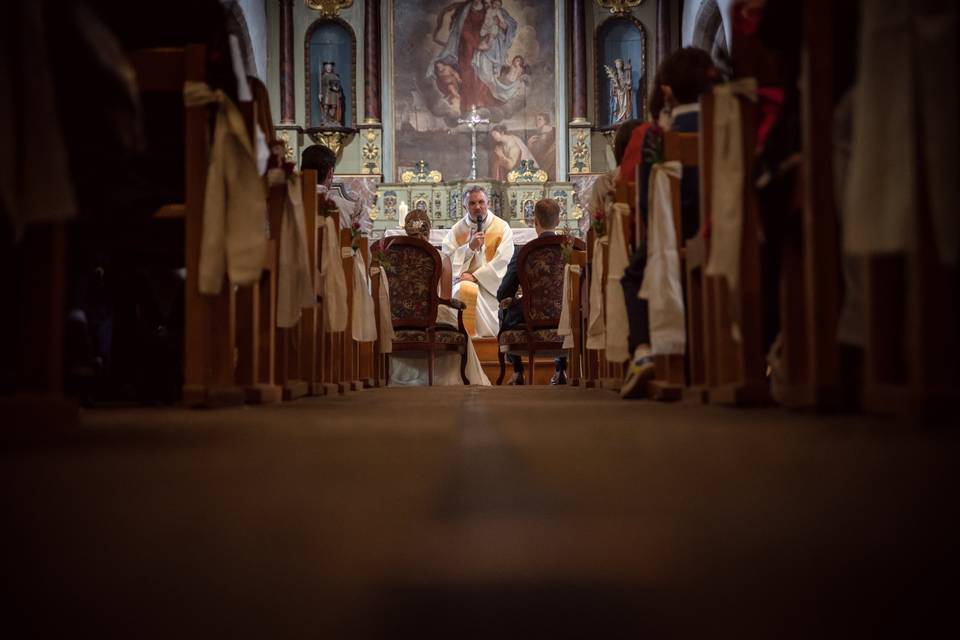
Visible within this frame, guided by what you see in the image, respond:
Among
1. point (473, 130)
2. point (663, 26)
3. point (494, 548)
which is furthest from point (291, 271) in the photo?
point (663, 26)

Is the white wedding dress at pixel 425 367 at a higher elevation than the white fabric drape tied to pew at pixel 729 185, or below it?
below

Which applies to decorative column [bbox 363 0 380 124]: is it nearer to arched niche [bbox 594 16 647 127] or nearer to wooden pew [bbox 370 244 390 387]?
arched niche [bbox 594 16 647 127]

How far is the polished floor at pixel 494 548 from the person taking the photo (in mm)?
660

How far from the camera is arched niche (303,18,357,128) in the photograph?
13711 millimetres

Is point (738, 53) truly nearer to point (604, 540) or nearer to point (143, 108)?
point (143, 108)

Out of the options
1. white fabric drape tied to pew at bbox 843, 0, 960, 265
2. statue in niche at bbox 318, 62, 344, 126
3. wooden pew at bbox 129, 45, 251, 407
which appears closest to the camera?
white fabric drape tied to pew at bbox 843, 0, 960, 265

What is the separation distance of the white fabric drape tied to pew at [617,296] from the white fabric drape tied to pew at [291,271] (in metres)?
1.12

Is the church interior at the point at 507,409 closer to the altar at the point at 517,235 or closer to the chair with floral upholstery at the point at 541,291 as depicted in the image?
the chair with floral upholstery at the point at 541,291

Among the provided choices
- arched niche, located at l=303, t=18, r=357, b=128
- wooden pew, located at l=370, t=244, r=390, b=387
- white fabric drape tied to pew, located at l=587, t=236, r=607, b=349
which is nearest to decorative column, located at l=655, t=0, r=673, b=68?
arched niche, located at l=303, t=18, r=357, b=128

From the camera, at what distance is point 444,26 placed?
14.0m

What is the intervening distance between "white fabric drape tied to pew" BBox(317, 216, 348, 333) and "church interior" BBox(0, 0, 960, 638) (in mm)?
22

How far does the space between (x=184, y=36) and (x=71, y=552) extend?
223 centimetres

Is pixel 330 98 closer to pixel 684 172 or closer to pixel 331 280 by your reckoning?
pixel 331 280

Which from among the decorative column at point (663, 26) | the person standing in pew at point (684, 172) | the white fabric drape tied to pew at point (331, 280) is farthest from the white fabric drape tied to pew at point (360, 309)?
the decorative column at point (663, 26)
